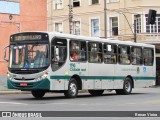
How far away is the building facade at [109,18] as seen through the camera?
55.7m

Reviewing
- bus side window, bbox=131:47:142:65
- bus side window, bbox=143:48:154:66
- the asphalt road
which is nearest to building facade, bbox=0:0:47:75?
bus side window, bbox=143:48:154:66

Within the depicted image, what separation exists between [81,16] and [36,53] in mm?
39173

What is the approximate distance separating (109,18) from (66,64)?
117 feet

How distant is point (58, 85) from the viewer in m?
23.4

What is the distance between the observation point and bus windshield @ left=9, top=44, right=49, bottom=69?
22.9 meters

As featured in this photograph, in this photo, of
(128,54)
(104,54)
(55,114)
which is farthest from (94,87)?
(55,114)

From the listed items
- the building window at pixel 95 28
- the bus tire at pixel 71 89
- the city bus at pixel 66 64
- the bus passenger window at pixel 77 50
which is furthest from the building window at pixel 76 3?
the bus tire at pixel 71 89

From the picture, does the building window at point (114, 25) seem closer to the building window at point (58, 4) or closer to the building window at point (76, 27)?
the building window at point (76, 27)

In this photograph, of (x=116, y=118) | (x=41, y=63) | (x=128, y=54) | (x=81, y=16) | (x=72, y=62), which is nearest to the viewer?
(x=116, y=118)

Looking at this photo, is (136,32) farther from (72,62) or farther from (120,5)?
(72,62)

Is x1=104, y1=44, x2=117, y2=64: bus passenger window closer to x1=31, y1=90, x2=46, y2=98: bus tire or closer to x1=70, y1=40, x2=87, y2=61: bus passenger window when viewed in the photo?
x1=70, y1=40, x2=87, y2=61: bus passenger window

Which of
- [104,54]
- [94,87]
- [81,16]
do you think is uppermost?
[81,16]

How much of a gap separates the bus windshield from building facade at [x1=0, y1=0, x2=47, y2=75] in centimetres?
1667

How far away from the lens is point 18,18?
4181 centimetres
